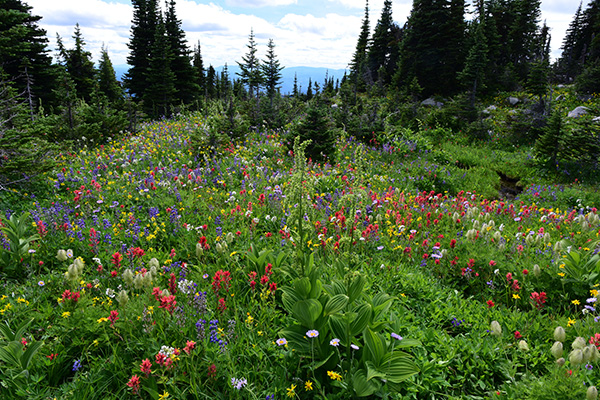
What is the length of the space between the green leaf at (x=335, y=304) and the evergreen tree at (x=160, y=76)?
27.2 m

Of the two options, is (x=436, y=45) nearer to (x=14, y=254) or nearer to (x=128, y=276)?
(x=128, y=276)

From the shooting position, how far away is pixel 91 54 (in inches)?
1278

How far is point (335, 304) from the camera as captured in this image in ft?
10.1

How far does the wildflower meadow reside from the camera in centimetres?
285

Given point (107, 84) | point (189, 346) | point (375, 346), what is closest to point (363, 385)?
point (375, 346)

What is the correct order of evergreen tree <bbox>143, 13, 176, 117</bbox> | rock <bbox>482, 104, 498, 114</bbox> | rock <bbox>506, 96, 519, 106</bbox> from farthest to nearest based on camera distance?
1. evergreen tree <bbox>143, 13, 176, 117</bbox>
2. rock <bbox>506, 96, 519, 106</bbox>
3. rock <bbox>482, 104, 498, 114</bbox>

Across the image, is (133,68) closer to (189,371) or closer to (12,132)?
(12,132)

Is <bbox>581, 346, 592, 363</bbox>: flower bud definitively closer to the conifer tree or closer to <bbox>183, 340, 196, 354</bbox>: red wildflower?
<bbox>183, 340, 196, 354</bbox>: red wildflower

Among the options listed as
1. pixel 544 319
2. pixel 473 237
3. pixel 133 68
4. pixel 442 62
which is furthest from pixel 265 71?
pixel 544 319

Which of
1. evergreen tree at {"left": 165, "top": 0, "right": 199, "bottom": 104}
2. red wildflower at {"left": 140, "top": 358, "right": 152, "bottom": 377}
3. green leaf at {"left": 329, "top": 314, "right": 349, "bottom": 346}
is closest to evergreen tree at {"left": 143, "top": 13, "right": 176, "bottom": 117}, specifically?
evergreen tree at {"left": 165, "top": 0, "right": 199, "bottom": 104}

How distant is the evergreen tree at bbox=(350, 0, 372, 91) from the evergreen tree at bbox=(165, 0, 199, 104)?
18.8 meters

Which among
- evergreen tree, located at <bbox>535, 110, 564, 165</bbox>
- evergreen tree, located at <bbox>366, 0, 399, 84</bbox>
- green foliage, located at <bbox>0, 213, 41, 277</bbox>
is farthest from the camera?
evergreen tree, located at <bbox>366, 0, 399, 84</bbox>

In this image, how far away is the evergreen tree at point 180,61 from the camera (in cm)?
3095

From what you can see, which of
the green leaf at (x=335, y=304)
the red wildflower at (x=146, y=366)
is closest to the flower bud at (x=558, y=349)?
the green leaf at (x=335, y=304)
